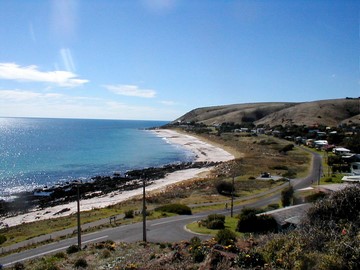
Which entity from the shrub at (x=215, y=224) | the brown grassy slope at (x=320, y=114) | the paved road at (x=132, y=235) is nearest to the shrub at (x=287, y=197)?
the paved road at (x=132, y=235)

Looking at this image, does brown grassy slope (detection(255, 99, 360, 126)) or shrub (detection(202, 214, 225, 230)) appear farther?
brown grassy slope (detection(255, 99, 360, 126))

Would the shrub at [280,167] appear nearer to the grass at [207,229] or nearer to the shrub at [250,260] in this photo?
the grass at [207,229]

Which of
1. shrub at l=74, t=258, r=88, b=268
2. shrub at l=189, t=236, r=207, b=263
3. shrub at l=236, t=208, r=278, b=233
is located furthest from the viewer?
shrub at l=236, t=208, r=278, b=233

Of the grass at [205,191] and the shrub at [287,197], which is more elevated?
the shrub at [287,197]

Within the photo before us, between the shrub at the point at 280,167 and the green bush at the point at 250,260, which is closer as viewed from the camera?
the green bush at the point at 250,260

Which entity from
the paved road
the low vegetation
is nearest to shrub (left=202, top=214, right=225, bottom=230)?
the paved road

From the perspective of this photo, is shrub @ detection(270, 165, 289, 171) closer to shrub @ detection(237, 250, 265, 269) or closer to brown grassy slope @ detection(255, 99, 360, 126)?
shrub @ detection(237, 250, 265, 269)

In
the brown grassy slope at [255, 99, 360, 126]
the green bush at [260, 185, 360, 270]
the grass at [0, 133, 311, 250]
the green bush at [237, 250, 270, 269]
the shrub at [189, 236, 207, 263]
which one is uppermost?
the brown grassy slope at [255, 99, 360, 126]

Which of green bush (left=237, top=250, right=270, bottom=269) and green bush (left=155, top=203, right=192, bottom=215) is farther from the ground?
green bush (left=237, top=250, right=270, bottom=269)

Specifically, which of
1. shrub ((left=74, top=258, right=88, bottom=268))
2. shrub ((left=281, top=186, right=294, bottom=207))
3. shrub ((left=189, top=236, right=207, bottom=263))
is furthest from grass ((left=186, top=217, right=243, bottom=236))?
shrub ((left=74, top=258, right=88, bottom=268))

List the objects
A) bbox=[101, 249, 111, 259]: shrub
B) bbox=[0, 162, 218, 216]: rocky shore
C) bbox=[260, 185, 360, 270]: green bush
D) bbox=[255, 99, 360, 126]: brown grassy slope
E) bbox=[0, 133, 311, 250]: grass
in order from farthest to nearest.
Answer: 1. bbox=[255, 99, 360, 126]: brown grassy slope
2. bbox=[0, 162, 218, 216]: rocky shore
3. bbox=[0, 133, 311, 250]: grass
4. bbox=[101, 249, 111, 259]: shrub
5. bbox=[260, 185, 360, 270]: green bush

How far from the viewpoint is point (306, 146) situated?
292 feet

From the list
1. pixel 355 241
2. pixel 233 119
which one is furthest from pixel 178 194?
pixel 233 119

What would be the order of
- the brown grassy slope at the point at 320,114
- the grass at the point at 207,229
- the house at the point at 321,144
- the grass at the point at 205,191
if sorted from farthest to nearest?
the brown grassy slope at the point at 320,114 → the house at the point at 321,144 → the grass at the point at 205,191 → the grass at the point at 207,229
